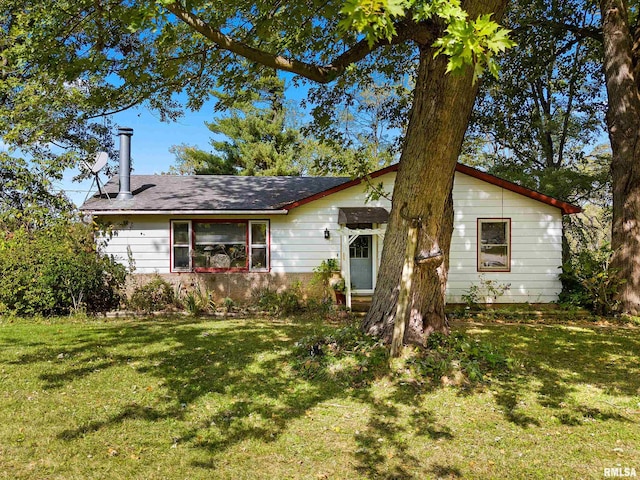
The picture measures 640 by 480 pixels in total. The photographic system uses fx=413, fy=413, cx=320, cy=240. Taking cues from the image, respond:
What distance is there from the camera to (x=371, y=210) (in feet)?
37.0

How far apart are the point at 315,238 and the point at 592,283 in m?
7.17

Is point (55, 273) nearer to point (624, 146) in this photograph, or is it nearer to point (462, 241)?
point (462, 241)

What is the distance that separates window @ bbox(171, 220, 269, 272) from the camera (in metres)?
11.4

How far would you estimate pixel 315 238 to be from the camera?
11469 millimetres

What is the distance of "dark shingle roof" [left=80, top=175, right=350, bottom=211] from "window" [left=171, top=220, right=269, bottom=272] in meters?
0.58

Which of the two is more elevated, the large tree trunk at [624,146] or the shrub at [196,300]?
the large tree trunk at [624,146]

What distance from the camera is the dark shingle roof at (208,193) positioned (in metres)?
11.1

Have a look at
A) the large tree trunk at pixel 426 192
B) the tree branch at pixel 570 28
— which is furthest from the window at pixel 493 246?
the large tree trunk at pixel 426 192

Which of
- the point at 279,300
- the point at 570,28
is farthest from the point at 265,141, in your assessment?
the point at 570,28

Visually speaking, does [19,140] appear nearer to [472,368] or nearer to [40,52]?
[40,52]

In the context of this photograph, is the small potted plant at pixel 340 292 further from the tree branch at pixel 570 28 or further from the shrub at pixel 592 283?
the tree branch at pixel 570 28

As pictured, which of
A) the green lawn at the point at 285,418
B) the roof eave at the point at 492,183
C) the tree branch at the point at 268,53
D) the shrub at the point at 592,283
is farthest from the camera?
the roof eave at the point at 492,183

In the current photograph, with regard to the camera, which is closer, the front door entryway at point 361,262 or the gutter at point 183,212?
the gutter at point 183,212

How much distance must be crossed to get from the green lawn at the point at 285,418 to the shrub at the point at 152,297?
3659 millimetres
